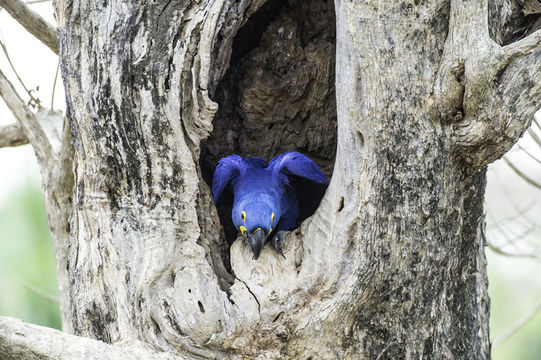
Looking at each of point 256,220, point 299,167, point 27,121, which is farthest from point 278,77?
point 27,121

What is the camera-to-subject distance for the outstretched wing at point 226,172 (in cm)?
464

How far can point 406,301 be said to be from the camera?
3.21 meters

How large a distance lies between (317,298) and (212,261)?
832 millimetres

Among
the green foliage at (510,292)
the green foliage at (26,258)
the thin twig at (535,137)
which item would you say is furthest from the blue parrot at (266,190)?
the green foliage at (510,292)

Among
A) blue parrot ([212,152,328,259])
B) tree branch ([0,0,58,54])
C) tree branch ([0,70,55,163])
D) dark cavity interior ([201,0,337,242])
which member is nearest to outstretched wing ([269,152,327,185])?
blue parrot ([212,152,328,259])

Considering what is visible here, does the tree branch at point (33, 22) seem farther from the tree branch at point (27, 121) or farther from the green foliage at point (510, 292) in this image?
the green foliage at point (510, 292)

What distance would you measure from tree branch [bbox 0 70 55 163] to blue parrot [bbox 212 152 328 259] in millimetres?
1453

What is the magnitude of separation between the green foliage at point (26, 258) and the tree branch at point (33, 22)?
124 inches

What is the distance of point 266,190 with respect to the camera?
453cm

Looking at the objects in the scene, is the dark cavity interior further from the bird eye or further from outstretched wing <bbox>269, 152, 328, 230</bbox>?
the bird eye

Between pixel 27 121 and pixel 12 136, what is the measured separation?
530 mm

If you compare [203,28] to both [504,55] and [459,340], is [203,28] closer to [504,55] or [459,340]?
[504,55]

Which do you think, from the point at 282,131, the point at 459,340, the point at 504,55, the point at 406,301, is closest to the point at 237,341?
the point at 406,301

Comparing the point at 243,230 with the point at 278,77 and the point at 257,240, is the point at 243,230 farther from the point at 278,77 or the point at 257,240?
the point at 278,77
